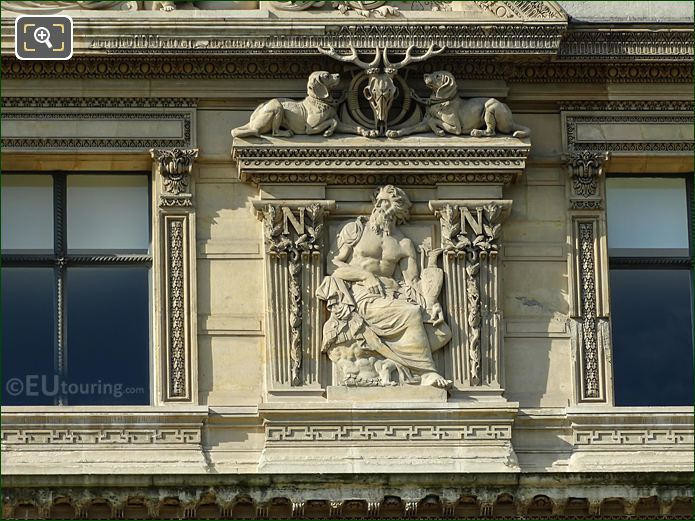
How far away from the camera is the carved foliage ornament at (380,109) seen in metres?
32.2

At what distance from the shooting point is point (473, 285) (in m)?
31.9

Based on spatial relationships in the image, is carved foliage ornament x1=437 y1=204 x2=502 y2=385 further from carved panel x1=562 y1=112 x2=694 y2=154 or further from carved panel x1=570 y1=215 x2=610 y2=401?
carved panel x1=562 y1=112 x2=694 y2=154

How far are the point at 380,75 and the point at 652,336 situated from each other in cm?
403

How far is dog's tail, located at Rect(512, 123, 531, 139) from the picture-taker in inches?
1270

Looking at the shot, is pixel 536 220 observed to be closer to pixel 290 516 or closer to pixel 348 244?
pixel 348 244

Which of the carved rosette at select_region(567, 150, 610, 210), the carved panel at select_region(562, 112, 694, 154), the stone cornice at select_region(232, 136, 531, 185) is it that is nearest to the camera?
the stone cornice at select_region(232, 136, 531, 185)

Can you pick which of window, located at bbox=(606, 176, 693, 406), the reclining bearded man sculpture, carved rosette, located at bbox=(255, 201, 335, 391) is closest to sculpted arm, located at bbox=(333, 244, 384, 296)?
the reclining bearded man sculpture


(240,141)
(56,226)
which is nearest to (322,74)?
(240,141)

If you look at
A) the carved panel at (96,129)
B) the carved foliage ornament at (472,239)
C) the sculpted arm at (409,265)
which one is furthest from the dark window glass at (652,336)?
the carved panel at (96,129)

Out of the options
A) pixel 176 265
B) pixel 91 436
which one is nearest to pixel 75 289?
pixel 176 265

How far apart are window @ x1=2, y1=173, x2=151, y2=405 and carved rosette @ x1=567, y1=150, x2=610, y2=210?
4549 mm

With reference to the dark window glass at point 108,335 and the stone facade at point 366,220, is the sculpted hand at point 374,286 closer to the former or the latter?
the stone facade at point 366,220

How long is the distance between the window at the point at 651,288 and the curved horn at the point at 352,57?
2913mm

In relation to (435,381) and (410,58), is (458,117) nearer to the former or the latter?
(410,58)
